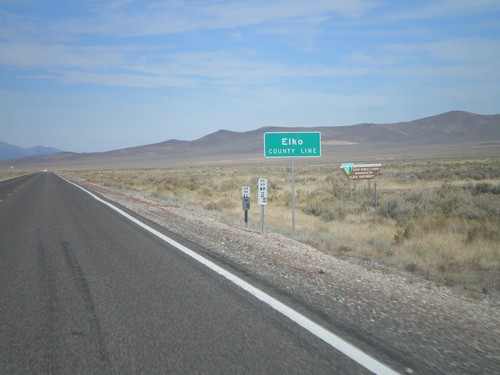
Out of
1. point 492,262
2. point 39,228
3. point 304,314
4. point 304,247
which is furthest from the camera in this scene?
point 39,228

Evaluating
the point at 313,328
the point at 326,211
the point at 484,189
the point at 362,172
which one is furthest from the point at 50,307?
the point at 484,189

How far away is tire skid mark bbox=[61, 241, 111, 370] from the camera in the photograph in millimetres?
4383

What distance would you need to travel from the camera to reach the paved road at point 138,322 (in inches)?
163

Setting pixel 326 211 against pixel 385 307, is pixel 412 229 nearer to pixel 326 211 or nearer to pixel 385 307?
pixel 326 211

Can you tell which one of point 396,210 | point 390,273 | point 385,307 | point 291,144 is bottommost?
point 396,210

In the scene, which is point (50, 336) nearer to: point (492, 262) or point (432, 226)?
point (492, 262)

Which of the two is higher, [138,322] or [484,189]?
[138,322]

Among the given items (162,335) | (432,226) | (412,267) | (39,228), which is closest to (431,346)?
(162,335)

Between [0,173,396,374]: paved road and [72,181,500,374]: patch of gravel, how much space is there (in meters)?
0.56

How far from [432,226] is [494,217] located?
2.91 metres

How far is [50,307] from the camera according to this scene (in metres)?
5.74

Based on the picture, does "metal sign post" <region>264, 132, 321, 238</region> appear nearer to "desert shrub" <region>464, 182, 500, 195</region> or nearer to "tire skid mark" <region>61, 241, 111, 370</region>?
"tire skid mark" <region>61, 241, 111, 370</region>

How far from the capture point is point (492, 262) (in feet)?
32.2

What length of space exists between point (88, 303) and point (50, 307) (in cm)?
44
